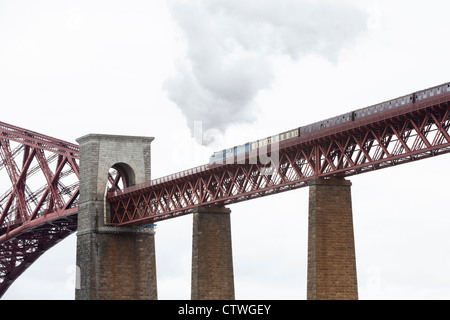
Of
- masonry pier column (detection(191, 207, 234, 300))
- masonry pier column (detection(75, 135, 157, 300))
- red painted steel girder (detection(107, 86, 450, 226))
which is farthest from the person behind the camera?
masonry pier column (detection(75, 135, 157, 300))

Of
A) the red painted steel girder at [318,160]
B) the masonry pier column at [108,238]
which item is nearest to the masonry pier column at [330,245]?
the red painted steel girder at [318,160]

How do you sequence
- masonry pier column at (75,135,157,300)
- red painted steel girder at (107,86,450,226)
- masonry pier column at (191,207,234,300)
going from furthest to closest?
masonry pier column at (75,135,157,300) → masonry pier column at (191,207,234,300) → red painted steel girder at (107,86,450,226)

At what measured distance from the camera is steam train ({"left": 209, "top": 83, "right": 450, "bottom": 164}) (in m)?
78.0

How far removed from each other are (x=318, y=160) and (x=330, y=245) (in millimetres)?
6339

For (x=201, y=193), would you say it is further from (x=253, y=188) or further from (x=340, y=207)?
(x=340, y=207)

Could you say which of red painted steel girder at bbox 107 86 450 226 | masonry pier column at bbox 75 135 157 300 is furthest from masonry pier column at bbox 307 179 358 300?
masonry pier column at bbox 75 135 157 300

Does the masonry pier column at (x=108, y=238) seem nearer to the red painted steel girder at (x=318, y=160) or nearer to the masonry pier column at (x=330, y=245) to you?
the red painted steel girder at (x=318, y=160)

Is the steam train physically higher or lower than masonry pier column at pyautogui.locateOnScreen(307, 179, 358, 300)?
higher

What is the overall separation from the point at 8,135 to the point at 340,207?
65.3 metres

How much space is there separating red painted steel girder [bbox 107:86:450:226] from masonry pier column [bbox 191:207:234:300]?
1714 millimetres

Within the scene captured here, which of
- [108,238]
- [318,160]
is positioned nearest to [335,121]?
[318,160]

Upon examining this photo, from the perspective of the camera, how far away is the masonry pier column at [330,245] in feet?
269

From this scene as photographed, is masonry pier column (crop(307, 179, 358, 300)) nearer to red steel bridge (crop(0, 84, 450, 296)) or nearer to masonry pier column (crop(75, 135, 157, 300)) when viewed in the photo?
red steel bridge (crop(0, 84, 450, 296))
